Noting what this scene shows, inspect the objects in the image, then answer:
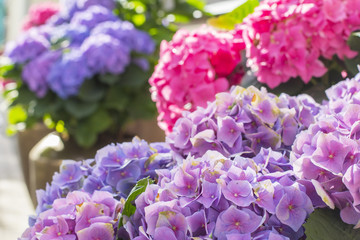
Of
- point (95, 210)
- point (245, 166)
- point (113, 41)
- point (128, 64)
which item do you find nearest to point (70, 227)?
point (95, 210)

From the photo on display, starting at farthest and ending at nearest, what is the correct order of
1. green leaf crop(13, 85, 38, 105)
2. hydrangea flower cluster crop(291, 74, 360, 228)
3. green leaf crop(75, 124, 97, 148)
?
green leaf crop(13, 85, 38, 105) → green leaf crop(75, 124, 97, 148) → hydrangea flower cluster crop(291, 74, 360, 228)

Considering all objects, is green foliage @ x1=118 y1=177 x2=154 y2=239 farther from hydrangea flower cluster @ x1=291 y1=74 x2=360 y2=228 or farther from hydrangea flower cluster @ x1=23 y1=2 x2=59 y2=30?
hydrangea flower cluster @ x1=23 y1=2 x2=59 y2=30

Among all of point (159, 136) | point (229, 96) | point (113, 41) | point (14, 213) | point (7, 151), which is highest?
point (229, 96)

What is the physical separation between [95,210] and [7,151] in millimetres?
3370

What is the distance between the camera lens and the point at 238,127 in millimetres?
543

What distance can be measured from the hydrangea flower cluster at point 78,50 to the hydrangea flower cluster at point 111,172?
1.16 m

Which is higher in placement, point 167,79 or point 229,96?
point 229,96

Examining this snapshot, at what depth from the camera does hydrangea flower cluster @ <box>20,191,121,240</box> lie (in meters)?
0.47

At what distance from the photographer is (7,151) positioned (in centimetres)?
368

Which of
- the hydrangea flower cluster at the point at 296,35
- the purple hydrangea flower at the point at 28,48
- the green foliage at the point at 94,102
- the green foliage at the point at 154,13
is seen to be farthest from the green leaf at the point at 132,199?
the green foliage at the point at 154,13

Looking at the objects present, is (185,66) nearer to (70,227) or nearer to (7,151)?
(70,227)

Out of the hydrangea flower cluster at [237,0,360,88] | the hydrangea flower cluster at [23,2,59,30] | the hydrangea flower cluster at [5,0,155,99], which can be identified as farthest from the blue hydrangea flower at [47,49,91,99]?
the hydrangea flower cluster at [237,0,360,88]

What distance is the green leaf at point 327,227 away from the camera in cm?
43

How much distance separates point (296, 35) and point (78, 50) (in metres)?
1.14
